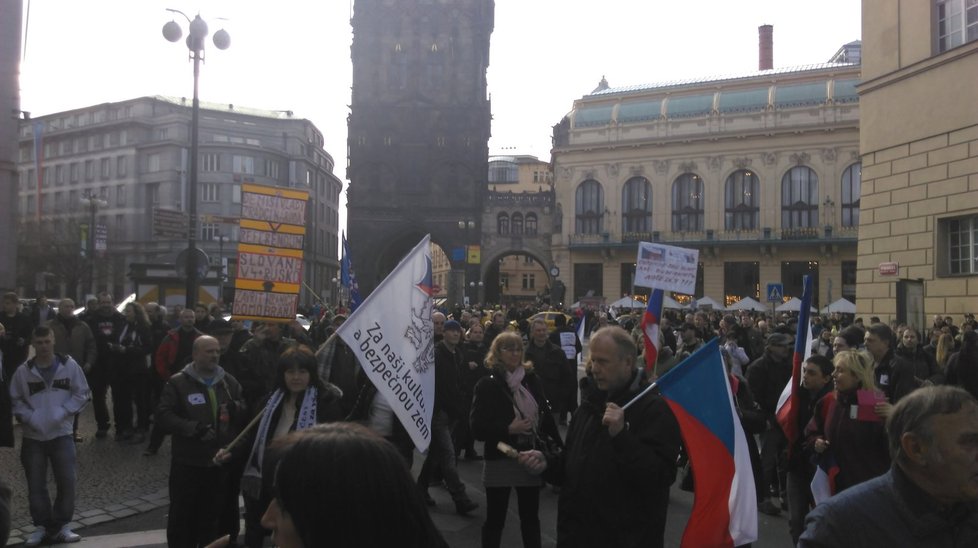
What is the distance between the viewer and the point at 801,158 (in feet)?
176

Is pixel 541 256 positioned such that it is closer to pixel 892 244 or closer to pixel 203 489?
pixel 892 244

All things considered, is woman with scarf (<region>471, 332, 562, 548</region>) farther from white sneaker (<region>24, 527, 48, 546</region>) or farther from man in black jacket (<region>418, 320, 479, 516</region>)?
white sneaker (<region>24, 527, 48, 546</region>)

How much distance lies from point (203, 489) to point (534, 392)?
2.45 m

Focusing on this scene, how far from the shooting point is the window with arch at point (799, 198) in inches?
2116

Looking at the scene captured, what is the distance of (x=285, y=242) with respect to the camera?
993 cm

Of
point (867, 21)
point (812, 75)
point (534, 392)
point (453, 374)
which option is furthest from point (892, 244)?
point (812, 75)

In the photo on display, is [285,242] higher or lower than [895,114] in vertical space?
lower

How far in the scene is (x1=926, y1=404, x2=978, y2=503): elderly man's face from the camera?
232 centimetres

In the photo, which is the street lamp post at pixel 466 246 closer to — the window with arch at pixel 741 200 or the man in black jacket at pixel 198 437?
the window with arch at pixel 741 200

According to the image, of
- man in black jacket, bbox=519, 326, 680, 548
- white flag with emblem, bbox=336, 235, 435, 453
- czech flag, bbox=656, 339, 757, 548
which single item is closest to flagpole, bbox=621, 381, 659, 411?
man in black jacket, bbox=519, 326, 680, 548

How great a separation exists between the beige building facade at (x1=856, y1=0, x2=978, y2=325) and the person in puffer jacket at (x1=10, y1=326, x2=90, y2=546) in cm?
1509

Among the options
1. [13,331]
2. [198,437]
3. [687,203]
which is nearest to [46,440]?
[198,437]

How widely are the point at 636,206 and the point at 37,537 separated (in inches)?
2135

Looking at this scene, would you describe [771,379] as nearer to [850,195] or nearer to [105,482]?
[105,482]
